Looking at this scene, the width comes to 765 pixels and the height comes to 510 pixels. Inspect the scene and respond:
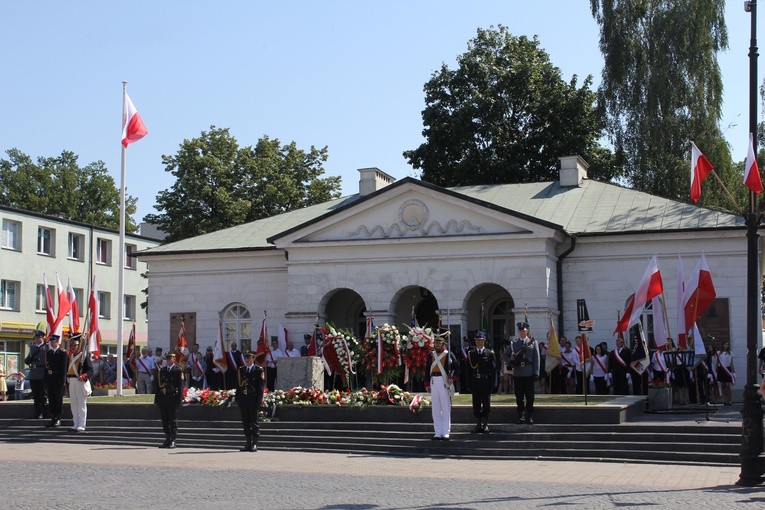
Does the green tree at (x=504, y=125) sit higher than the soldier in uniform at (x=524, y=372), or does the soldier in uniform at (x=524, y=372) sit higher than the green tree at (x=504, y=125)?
the green tree at (x=504, y=125)

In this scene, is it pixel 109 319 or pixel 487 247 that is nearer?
pixel 487 247

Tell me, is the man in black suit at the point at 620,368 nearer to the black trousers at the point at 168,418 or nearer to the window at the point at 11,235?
the black trousers at the point at 168,418

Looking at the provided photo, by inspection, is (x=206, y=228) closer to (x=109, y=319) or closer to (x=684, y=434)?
(x=109, y=319)

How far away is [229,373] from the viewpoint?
2956 centimetres

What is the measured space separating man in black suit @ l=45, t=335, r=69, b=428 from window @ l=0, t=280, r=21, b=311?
92.1 feet

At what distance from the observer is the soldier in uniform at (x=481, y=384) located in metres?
18.8

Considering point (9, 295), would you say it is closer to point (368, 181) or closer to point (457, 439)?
point (368, 181)

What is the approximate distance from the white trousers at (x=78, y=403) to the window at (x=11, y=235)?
1165 inches

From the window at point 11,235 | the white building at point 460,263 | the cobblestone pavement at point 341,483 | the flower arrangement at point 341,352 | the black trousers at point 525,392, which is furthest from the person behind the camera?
the window at point 11,235

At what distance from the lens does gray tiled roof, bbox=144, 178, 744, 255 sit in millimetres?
30391

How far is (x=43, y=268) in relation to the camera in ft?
169

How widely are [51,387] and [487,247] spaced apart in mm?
13448

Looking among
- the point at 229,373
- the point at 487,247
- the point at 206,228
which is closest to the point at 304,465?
the point at 229,373

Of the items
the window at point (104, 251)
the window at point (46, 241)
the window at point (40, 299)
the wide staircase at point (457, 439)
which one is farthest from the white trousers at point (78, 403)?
the window at point (104, 251)
